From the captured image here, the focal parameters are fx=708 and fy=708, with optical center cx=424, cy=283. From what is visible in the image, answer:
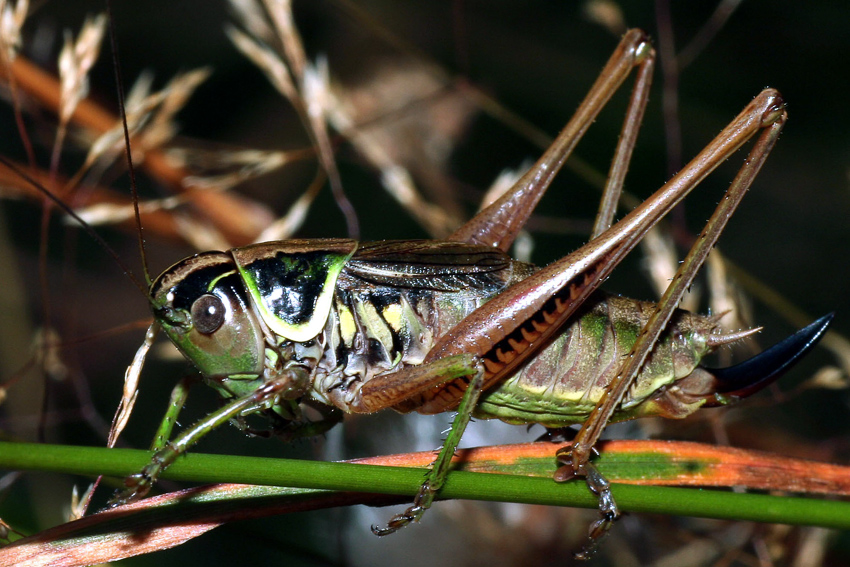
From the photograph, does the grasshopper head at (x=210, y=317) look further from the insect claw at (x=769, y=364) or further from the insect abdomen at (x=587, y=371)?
the insect claw at (x=769, y=364)

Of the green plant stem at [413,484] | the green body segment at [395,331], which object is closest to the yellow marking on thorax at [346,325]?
the green body segment at [395,331]

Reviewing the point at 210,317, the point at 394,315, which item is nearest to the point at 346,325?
the point at 394,315

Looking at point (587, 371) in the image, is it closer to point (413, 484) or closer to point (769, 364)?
point (769, 364)

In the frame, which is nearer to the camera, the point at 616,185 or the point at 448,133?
the point at 616,185

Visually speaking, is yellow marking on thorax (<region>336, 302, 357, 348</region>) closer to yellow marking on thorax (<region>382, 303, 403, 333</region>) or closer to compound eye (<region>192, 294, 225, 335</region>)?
yellow marking on thorax (<region>382, 303, 403, 333</region>)

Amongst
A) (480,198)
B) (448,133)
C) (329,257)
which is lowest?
(329,257)

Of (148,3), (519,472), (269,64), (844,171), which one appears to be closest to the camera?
(519,472)

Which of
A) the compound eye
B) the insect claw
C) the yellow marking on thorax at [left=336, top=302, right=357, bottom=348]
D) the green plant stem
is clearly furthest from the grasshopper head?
the insect claw

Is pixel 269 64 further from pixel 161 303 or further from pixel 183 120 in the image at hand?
pixel 183 120

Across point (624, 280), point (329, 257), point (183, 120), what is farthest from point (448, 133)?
point (329, 257)
